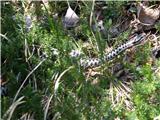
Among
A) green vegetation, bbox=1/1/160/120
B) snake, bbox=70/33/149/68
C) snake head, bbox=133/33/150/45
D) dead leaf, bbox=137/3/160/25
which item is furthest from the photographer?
dead leaf, bbox=137/3/160/25

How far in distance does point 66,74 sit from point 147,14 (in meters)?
1.21

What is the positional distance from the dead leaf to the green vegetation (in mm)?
153

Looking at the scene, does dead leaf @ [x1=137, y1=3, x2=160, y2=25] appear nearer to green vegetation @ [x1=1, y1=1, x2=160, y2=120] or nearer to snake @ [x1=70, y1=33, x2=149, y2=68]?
green vegetation @ [x1=1, y1=1, x2=160, y2=120]

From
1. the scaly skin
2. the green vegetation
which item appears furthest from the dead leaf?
the scaly skin

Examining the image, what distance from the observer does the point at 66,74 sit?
357cm

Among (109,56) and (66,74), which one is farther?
(109,56)

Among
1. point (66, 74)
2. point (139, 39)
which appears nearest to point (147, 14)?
point (139, 39)

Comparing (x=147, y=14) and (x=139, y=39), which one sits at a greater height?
(x=147, y=14)

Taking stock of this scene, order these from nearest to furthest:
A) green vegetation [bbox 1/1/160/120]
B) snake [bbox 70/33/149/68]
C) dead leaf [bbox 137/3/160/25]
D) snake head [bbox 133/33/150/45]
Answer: green vegetation [bbox 1/1/160/120] < snake [bbox 70/33/149/68] < snake head [bbox 133/33/150/45] < dead leaf [bbox 137/3/160/25]

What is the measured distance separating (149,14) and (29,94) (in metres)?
1.51

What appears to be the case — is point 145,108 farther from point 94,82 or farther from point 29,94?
point 29,94

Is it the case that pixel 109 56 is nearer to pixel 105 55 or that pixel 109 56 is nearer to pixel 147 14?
pixel 105 55

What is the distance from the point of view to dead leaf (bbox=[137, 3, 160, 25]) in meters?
4.28

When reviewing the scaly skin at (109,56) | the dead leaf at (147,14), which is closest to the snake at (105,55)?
the scaly skin at (109,56)
